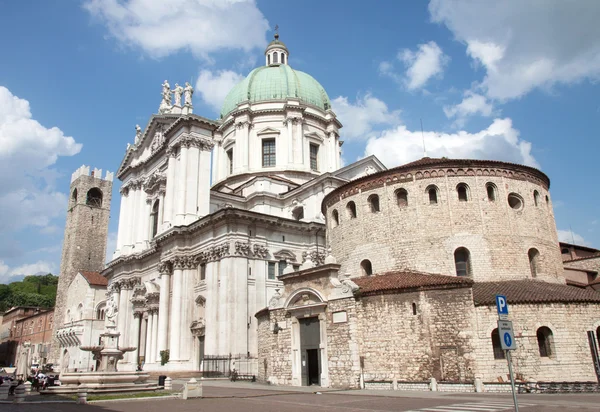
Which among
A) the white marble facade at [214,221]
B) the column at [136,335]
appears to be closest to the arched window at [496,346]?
the white marble facade at [214,221]

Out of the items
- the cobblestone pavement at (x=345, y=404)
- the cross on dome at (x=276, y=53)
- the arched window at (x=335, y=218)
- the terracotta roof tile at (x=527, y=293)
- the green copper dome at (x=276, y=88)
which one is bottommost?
the cobblestone pavement at (x=345, y=404)

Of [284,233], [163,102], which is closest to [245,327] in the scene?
[284,233]

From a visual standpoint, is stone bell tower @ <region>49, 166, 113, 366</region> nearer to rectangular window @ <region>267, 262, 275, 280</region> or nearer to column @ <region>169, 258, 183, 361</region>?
column @ <region>169, 258, 183, 361</region>

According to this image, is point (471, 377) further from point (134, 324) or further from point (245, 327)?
point (134, 324)

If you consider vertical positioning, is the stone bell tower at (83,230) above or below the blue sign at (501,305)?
above

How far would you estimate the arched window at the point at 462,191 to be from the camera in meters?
26.2

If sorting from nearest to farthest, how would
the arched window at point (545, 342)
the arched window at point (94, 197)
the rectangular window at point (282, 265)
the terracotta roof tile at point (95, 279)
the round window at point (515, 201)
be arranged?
the arched window at point (545, 342) → the round window at point (515, 201) → the rectangular window at point (282, 265) → the terracotta roof tile at point (95, 279) → the arched window at point (94, 197)

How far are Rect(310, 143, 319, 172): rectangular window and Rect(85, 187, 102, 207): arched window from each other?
37.8 meters

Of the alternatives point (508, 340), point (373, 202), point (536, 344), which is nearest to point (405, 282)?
point (536, 344)

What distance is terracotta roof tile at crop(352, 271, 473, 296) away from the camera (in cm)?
2114

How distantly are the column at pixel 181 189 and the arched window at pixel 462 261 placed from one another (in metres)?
22.5

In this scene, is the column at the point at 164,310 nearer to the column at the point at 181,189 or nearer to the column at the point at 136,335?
the column at the point at 181,189

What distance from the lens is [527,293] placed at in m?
21.7

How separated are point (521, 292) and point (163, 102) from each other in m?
38.5
